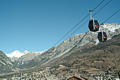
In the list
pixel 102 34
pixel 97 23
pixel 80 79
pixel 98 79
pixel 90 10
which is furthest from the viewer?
pixel 98 79

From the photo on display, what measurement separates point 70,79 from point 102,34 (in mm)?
14885

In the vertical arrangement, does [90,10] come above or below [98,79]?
above

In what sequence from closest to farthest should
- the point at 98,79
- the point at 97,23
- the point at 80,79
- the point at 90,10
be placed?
the point at 90,10 → the point at 97,23 → the point at 80,79 → the point at 98,79

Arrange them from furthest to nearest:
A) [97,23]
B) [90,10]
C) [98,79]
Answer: [98,79], [97,23], [90,10]

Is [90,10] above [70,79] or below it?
above

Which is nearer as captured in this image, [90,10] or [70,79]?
[90,10]

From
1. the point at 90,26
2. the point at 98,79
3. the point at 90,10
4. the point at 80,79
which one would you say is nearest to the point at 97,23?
the point at 90,26

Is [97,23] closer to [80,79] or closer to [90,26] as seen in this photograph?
[90,26]

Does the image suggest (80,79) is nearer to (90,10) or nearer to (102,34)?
(102,34)

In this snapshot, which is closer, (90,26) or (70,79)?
(90,26)

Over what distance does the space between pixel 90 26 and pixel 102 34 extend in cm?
843

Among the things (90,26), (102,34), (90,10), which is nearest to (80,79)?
(102,34)

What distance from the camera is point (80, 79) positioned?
162 ft

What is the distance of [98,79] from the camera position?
189000 mm
